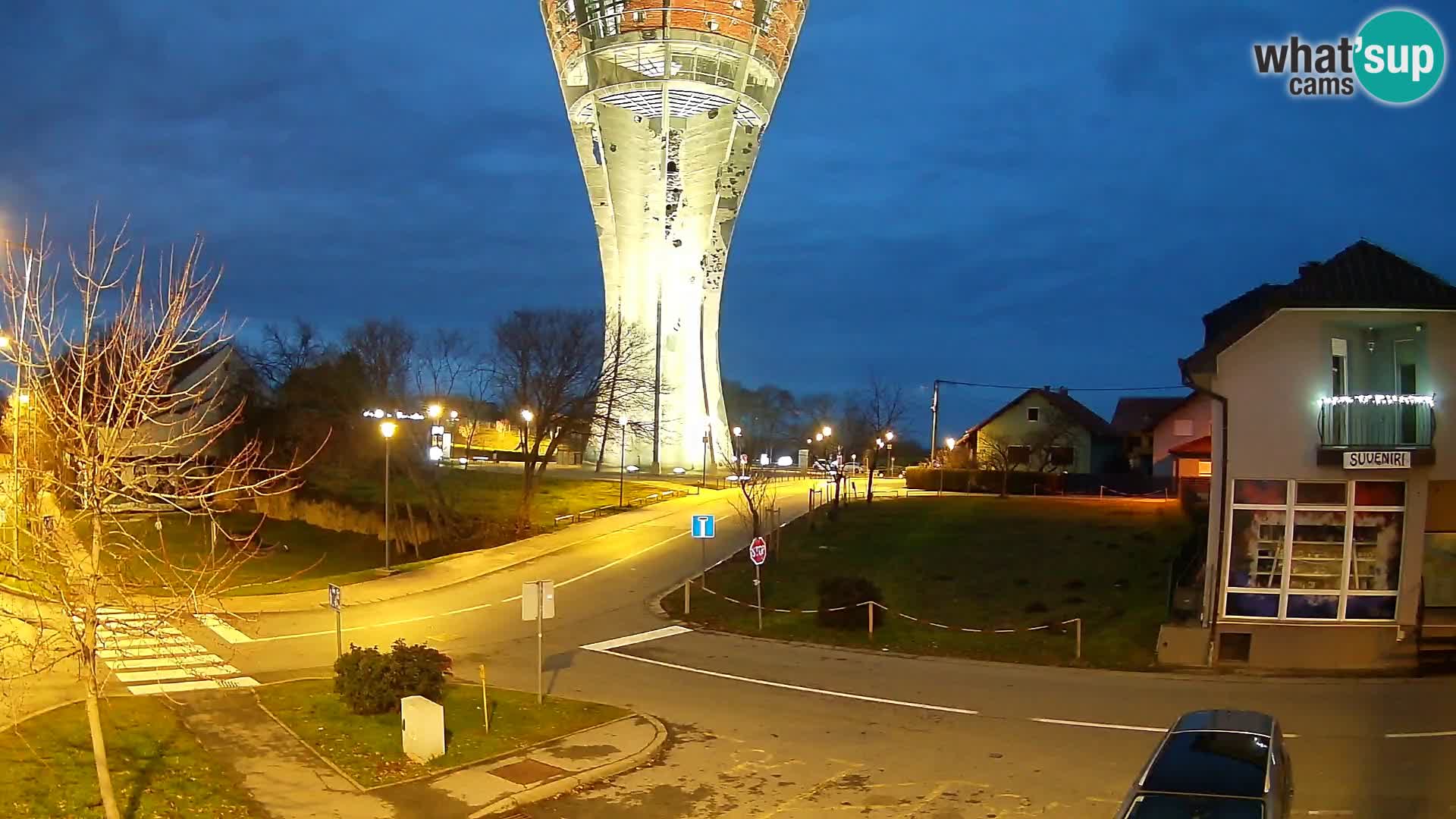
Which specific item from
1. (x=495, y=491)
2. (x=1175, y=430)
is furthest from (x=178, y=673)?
(x=1175, y=430)

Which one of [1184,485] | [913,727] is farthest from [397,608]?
[1184,485]

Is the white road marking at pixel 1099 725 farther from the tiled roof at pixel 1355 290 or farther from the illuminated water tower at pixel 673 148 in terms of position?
the illuminated water tower at pixel 673 148

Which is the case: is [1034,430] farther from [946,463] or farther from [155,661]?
[155,661]

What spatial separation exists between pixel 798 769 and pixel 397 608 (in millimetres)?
16379

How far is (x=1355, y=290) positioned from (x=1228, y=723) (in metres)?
12.5

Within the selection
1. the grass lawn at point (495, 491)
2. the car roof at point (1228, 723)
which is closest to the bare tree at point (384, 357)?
the grass lawn at point (495, 491)

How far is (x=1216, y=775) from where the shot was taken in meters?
9.19

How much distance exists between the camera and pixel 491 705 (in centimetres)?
1648

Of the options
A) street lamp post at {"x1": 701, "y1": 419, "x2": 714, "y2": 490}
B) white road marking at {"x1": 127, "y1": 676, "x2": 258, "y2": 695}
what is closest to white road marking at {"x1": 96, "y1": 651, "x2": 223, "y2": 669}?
white road marking at {"x1": 127, "y1": 676, "x2": 258, "y2": 695}

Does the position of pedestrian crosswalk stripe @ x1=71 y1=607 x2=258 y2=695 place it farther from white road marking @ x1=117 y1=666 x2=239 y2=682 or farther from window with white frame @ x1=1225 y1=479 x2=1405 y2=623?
window with white frame @ x1=1225 y1=479 x2=1405 y2=623

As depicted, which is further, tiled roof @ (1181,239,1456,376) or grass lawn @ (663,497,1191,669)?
grass lawn @ (663,497,1191,669)

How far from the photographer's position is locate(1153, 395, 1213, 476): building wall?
51.1 meters

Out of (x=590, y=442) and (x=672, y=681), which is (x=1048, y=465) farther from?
(x=672, y=681)

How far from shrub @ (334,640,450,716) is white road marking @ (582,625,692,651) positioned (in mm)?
6717
